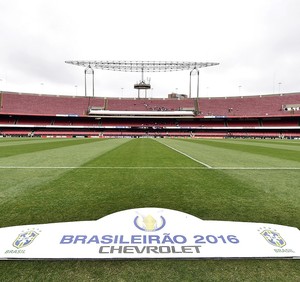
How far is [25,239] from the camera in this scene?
2.18 m

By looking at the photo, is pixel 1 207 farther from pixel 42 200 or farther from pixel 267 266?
pixel 267 266

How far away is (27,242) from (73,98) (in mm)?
67200

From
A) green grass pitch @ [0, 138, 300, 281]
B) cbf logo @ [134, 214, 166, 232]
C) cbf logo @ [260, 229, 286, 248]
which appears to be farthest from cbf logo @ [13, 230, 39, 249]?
cbf logo @ [260, 229, 286, 248]

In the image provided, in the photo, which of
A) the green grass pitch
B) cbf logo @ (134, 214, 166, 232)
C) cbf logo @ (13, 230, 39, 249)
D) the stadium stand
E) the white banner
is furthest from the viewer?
the stadium stand

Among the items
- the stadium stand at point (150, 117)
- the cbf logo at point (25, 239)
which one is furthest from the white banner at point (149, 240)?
the stadium stand at point (150, 117)

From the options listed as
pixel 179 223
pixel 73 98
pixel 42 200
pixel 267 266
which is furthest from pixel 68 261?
pixel 73 98

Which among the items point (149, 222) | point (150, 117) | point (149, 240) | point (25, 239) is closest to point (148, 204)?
point (149, 222)

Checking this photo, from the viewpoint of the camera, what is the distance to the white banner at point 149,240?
6.51ft

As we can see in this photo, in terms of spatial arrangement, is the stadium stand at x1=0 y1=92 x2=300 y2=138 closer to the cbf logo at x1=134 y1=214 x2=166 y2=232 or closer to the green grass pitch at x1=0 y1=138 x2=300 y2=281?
the green grass pitch at x1=0 y1=138 x2=300 y2=281

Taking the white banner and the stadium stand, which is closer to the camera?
the white banner

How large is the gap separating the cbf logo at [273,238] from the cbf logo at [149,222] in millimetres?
1133

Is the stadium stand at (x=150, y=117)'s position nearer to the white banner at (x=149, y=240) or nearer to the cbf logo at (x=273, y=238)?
the white banner at (x=149, y=240)

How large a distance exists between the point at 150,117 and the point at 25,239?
57880 mm

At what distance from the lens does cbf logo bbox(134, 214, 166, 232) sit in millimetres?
2359
